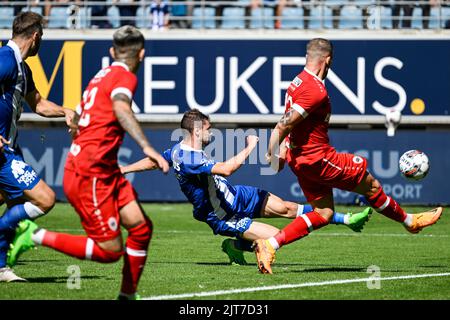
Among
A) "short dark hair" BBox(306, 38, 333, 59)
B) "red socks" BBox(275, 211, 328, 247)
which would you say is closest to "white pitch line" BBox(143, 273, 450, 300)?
"red socks" BBox(275, 211, 328, 247)

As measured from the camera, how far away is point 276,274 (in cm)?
995

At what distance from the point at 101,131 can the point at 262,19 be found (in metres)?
17.2

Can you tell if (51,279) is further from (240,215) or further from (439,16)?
(439,16)

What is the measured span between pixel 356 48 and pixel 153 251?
38.9 ft

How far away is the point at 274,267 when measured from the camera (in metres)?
10.8

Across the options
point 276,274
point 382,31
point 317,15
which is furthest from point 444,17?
point 276,274

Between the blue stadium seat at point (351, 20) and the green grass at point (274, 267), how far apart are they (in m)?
8.07

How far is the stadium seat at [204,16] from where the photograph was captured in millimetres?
24656

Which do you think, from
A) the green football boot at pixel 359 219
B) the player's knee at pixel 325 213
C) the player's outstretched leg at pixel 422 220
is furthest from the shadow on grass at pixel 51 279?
the player's outstretched leg at pixel 422 220

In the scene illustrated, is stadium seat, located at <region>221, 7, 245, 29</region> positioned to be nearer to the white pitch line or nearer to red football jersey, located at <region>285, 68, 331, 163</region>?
red football jersey, located at <region>285, 68, 331, 163</region>

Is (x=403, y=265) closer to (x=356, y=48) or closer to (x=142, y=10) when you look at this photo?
(x=356, y=48)

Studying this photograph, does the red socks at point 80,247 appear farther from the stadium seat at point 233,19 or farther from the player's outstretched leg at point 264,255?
the stadium seat at point 233,19

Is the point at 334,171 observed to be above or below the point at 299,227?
above

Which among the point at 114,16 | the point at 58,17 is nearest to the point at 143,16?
the point at 114,16
